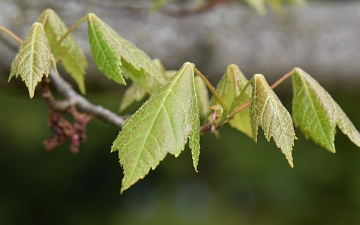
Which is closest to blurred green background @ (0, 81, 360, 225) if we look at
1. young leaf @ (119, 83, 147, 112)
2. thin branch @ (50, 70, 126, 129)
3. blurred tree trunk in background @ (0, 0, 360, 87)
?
blurred tree trunk in background @ (0, 0, 360, 87)

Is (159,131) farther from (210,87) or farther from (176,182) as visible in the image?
(176,182)

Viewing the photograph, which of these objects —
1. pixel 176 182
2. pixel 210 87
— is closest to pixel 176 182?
pixel 176 182

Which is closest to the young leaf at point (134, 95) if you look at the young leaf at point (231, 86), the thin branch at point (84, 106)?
the thin branch at point (84, 106)

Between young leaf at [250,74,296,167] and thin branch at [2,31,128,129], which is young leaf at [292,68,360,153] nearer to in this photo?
young leaf at [250,74,296,167]

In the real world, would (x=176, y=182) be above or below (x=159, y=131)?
below

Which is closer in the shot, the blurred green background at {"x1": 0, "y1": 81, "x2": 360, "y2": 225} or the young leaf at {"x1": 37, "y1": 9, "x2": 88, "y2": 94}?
the young leaf at {"x1": 37, "y1": 9, "x2": 88, "y2": 94}

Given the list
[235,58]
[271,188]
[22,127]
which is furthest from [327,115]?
[271,188]

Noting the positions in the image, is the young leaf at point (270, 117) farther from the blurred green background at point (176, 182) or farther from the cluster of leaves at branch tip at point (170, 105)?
the blurred green background at point (176, 182)
